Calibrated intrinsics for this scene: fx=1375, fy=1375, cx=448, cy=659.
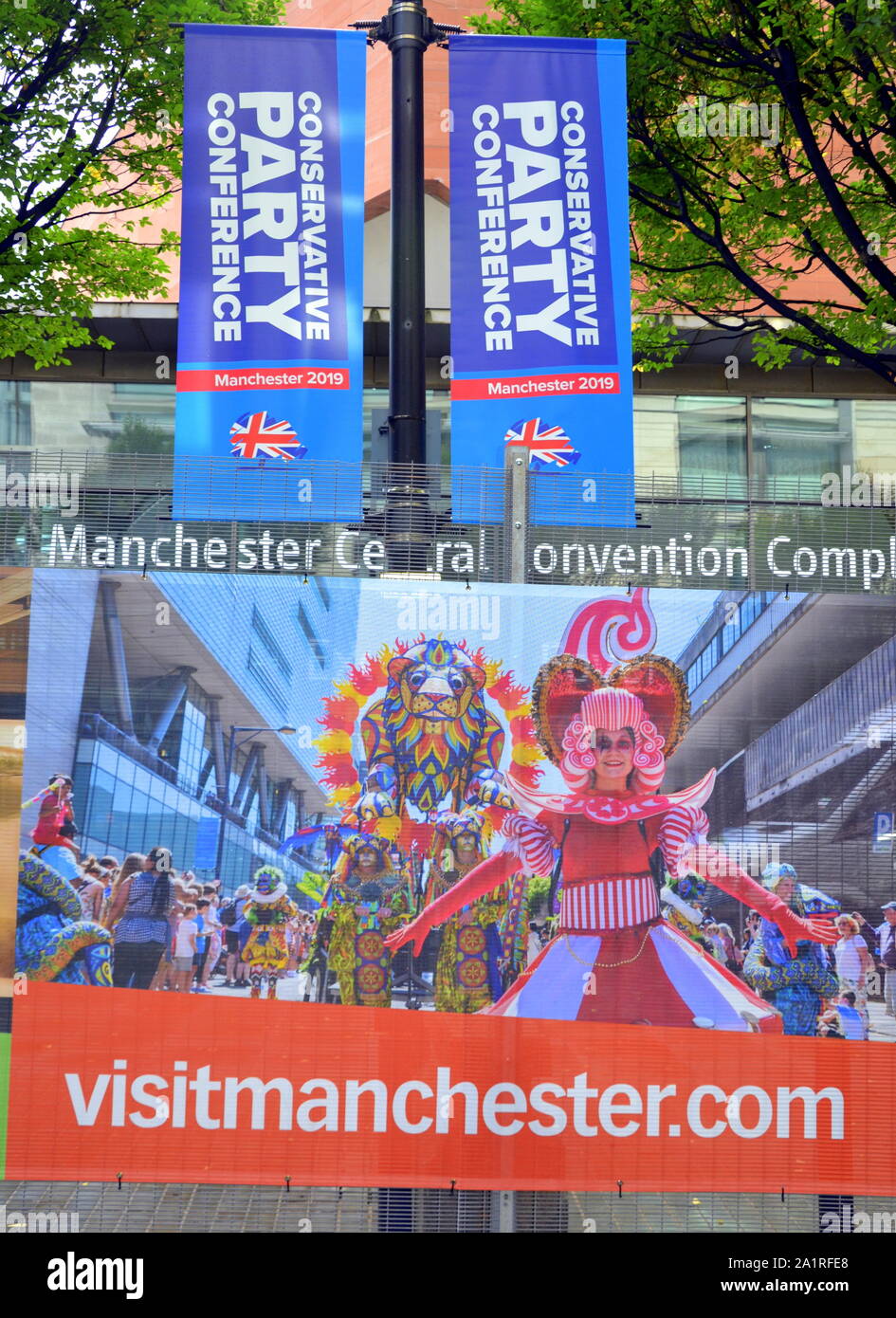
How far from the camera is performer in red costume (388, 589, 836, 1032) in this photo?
6984 mm

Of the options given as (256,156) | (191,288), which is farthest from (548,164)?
(191,288)

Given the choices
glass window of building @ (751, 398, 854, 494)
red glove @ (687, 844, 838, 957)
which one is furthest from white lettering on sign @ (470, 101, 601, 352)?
glass window of building @ (751, 398, 854, 494)

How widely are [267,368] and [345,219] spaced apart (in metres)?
1.39

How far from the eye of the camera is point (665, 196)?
44.6 ft

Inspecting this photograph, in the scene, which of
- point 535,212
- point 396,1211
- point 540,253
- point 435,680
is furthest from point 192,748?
point 535,212

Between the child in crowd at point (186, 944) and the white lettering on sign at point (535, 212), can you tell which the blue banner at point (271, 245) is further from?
the child in crowd at point (186, 944)

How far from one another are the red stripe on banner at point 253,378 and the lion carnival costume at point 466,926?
12.7ft

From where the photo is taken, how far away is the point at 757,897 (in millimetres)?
7082

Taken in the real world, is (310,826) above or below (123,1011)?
above

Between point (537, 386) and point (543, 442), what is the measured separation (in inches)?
18.0

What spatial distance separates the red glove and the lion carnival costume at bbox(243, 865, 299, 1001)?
210 cm

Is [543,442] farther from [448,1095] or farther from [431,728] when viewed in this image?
[448,1095]
